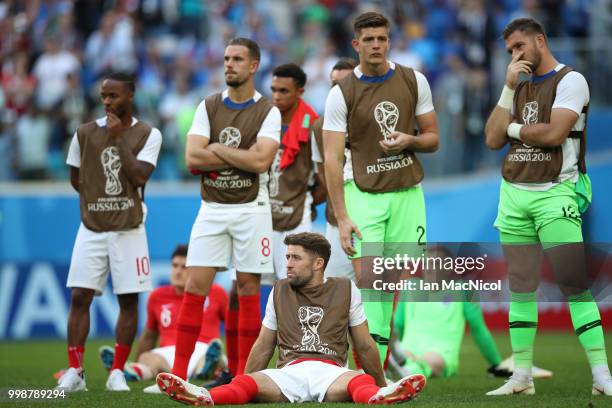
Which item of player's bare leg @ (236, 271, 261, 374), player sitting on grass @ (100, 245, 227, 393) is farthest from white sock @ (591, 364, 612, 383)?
player sitting on grass @ (100, 245, 227, 393)

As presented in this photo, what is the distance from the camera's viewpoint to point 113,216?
9.68 meters

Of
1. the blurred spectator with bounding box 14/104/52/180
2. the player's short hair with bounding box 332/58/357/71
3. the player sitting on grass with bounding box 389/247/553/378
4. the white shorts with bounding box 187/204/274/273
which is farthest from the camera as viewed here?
the blurred spectator with bounding box 14/104/52/180

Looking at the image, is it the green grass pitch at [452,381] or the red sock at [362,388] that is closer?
the red sock at [362,388]

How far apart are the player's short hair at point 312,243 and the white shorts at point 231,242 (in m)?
1.34

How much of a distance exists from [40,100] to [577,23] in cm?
883

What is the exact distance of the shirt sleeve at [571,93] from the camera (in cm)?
830

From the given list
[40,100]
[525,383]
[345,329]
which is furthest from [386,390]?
[40,100]

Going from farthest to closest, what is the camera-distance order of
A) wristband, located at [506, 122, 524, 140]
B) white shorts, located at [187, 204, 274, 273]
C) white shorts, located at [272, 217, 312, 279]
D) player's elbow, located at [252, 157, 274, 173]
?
white shorts, located at [272, 217, 312, 279] < white shorts, located at [187, 204, 274, 273] < player's elbow, located at [252, 157, 274, 173] < wristband, located at [506, 122, 524, 140]

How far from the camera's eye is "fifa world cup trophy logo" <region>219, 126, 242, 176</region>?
9.14m

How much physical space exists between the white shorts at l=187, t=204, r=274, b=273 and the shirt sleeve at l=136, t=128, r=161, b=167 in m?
0.83

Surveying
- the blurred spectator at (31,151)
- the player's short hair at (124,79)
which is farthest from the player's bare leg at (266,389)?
the blurred spectator at (31,151)

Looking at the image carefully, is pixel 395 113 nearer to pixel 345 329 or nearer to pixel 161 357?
pixel 345 329

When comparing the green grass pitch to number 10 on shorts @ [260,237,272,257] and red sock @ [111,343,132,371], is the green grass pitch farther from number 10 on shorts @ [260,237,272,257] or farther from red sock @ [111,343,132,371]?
number 10 on shorts @ [260,237,272,257]

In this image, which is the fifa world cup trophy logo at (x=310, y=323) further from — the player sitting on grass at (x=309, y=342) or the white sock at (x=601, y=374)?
the white sock at (x=601, y=374)
